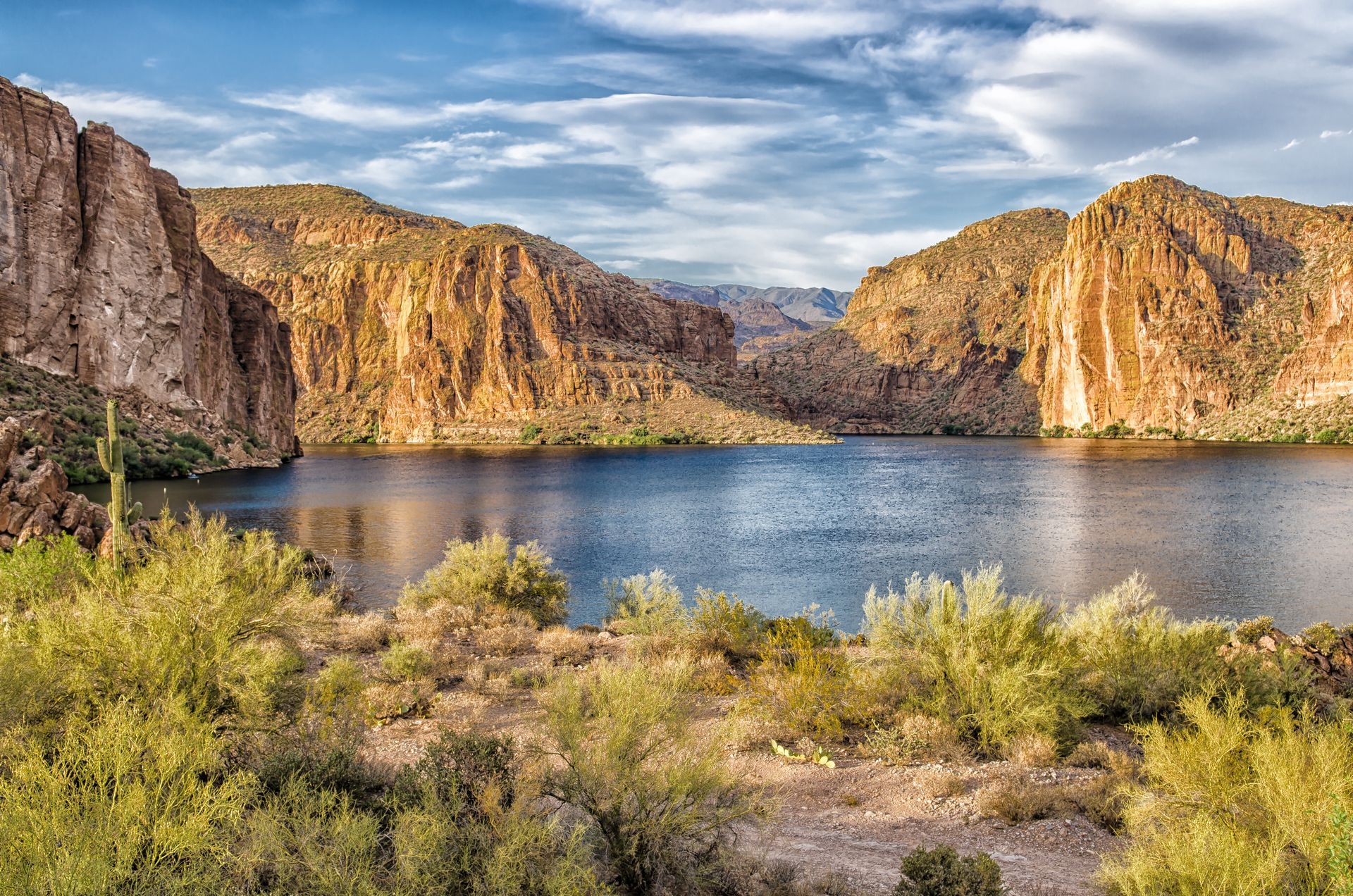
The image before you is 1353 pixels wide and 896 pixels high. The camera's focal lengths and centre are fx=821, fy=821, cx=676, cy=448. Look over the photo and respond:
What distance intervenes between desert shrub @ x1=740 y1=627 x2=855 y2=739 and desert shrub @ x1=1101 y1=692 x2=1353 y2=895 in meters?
3.36

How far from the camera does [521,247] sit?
127375mm

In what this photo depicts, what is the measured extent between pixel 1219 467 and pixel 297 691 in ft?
217

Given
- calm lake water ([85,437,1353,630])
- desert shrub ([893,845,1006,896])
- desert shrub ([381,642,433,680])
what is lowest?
calm lake water ([85,437,1353,630])

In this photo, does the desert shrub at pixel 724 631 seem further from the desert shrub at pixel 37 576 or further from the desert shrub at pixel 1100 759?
the desert shrub at pixel 37 576

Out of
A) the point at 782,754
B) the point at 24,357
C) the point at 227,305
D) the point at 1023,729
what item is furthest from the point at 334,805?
the point at 227,305

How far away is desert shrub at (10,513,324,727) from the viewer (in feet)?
21.8

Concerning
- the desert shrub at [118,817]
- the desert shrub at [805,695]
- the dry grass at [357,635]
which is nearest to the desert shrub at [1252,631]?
the desert shrub at [805,695]

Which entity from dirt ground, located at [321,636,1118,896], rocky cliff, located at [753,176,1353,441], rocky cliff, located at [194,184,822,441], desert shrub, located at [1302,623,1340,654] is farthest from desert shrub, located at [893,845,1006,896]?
rocky cliff, located at [753,176,1353,441]

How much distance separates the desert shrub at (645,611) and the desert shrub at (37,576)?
8.20 m

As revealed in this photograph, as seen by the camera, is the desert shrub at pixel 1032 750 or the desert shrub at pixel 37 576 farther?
the desert shrub at pixel 37 576

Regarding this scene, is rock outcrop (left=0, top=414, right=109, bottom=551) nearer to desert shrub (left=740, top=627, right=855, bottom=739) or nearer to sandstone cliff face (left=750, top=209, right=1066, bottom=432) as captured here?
desert shrub (left=740, top=627, right=855, bottom=739)

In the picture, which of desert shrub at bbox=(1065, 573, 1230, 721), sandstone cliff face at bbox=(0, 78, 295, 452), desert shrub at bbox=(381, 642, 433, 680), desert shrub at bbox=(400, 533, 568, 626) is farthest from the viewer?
sandstone cliff face at bbox=(0, 78, 295, 452)

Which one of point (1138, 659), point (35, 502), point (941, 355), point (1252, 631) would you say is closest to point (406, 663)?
point (1138, 659)

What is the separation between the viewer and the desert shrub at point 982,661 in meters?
9.02
